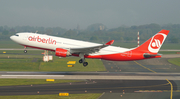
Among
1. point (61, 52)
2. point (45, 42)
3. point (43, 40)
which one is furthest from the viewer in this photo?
point (43, 40)

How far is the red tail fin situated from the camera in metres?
47.3

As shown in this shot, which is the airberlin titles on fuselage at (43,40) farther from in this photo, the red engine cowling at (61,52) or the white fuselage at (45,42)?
the red engine cowling at (61,52)

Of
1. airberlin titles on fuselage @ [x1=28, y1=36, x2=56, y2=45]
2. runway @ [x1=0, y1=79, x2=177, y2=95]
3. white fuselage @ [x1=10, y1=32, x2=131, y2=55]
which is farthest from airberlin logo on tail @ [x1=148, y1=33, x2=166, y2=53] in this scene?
airberlin titles on fuselage @ [x1=28, y1=36, x2=56, y2=45]

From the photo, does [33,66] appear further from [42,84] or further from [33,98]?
[33,98]

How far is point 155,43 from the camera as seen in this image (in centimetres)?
4797

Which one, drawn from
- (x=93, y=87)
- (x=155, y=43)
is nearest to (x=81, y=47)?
(x=93, y=87)

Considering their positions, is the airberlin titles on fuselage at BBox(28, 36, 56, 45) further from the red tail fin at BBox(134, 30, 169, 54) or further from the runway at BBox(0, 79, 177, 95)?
the red tail fin at BBox(134, 30, 169, 54)

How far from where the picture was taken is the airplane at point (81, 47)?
45531mm

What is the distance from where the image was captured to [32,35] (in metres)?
46.4

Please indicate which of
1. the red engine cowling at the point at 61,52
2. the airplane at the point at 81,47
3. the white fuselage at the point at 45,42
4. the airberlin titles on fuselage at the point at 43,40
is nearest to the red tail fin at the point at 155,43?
the airplane at the point at 81,47

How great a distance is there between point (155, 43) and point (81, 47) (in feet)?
57.3

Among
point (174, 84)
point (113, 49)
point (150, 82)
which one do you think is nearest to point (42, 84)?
point (113, 49)

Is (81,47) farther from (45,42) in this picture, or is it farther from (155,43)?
(155,43)

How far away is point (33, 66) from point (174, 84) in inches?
1575
